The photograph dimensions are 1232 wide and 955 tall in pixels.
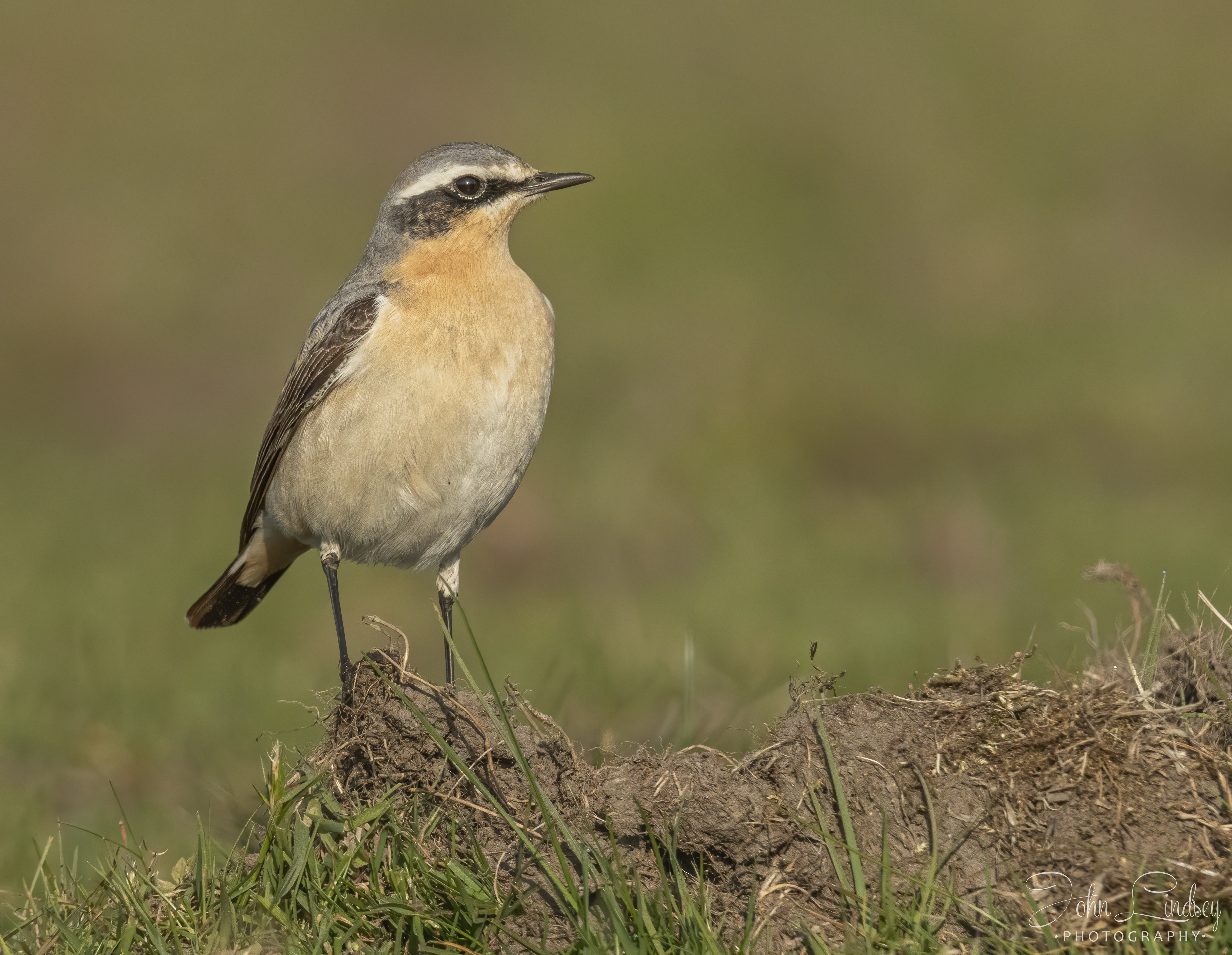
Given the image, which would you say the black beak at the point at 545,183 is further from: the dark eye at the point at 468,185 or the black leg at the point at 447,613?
the black leg at the point at 447,613

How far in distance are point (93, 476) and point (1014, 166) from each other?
14.3 metres

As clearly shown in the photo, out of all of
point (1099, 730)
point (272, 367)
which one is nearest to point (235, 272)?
point (272, 367)

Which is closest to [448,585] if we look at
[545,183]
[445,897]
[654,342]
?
[545,183]

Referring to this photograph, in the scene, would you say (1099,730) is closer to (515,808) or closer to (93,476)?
(515,808)

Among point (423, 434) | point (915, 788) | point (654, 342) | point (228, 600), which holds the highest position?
point (423, 434)

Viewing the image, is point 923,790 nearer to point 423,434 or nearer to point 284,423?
point 423,434

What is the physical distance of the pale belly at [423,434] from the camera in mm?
6770

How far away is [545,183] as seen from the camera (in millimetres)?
7418

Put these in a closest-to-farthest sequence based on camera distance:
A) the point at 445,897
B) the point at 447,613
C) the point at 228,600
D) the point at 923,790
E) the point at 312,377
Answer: the point at 923,790, the point at 445,897, the point at 312,377, the point at 447,613, the point at 228,600

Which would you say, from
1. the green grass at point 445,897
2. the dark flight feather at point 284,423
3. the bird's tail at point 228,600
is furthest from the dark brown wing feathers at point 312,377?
the green grass at point 445,897

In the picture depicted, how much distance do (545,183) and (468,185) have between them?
1.32 ft

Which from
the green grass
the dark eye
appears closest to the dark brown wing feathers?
the dark eye

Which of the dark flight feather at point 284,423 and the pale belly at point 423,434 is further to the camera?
the dark flight feather at point 284,423

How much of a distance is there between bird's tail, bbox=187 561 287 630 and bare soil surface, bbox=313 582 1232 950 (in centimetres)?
312
